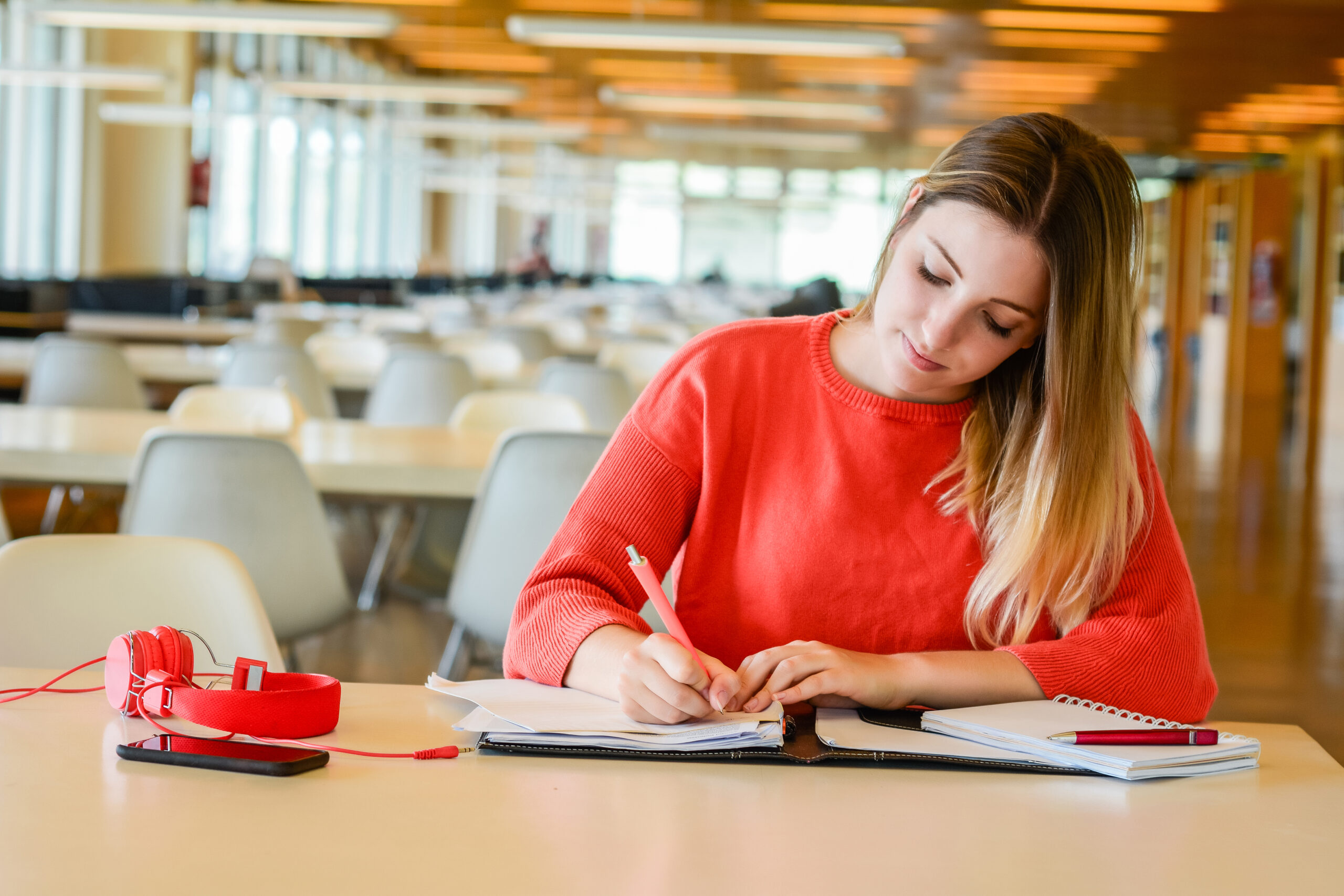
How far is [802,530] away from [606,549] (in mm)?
185

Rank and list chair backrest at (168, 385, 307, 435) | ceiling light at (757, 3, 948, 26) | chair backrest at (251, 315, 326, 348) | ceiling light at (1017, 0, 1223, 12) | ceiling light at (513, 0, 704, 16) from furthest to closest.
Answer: ceiling light at (513, 0, 704, 16) → ceiling light at (757, 3, 948, 26) → ceiling light at (1017, 0, 1223, 12) → chair backrest at (251, 315, 326, 348) → chair backrest at (168, 385, 307, 435)

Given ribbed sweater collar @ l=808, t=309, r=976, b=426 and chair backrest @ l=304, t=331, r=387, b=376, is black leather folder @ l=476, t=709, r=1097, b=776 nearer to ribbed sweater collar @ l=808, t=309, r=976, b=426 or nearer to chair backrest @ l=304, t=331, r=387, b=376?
ribbed sweater collar @ l=808, t=309, r=976, b=426

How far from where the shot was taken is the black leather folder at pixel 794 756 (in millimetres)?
1053

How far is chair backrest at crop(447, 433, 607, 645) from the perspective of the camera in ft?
7.88

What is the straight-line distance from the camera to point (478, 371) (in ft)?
17.1

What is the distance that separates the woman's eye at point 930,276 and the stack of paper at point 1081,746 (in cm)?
37

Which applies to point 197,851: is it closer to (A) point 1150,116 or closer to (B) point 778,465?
(B) point 778,465

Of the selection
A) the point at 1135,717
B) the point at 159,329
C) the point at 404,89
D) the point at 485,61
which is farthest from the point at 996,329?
the point at 485,61

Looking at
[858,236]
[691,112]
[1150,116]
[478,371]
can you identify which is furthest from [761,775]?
[858,236]

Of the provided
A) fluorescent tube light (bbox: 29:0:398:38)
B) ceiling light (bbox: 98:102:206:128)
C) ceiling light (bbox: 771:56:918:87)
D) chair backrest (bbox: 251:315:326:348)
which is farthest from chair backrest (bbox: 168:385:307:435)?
ceiling light (bbox: 771:56:918:87)

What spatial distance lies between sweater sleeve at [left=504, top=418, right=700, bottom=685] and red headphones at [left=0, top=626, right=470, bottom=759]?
0.18 meters

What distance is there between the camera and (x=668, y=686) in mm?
1062

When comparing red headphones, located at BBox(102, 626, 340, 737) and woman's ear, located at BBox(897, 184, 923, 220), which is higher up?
woman's ear, located at BBox(897, 184, 923, 220)

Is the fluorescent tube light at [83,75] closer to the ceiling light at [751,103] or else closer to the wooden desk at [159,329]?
the wooden desk at [159,329]
